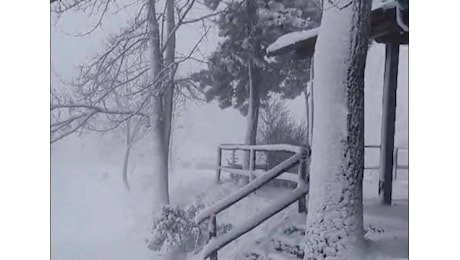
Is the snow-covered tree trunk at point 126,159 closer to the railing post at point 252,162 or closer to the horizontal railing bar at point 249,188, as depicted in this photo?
the horizontal railing bar at point 249,188

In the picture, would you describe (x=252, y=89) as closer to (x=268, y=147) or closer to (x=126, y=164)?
A: (x=268, y=147)

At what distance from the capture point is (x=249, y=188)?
8.08ft

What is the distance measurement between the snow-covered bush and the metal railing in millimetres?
25

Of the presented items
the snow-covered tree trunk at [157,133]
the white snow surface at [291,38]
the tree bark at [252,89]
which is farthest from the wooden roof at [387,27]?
the snow-covered tree trunk at [157,133]

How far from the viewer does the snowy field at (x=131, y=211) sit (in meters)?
2.27

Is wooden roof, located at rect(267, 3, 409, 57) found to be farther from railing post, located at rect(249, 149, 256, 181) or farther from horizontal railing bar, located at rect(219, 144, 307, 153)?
railing post, located at rect(249, 149, 256, 181)

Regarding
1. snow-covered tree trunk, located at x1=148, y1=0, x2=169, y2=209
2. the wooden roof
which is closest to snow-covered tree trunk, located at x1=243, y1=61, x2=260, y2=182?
snow-covered tree trunk, located at x1=148, y1=0, x2=169, y2=209

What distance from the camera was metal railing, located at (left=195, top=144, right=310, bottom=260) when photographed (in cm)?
238

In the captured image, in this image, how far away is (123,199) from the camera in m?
2.68

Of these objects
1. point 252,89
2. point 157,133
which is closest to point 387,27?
point 252,89
